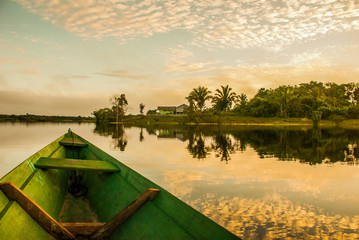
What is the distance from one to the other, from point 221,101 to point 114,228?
66.3 meters

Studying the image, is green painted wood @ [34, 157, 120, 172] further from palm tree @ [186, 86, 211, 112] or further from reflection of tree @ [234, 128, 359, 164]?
palm tree @ [186, 86, 211, 112]

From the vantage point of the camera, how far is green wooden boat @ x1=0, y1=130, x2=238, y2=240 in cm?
234

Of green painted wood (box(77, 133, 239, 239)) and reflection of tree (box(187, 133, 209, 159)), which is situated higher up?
green painted wood (box(77, 133, 239, 239))

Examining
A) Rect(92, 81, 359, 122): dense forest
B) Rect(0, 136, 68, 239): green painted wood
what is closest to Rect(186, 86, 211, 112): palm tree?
Rect(92, 81, 359, 122): dense forest

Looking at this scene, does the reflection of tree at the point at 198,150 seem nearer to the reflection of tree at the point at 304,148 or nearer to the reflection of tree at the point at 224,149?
the reflection of tree at the point at 224,149

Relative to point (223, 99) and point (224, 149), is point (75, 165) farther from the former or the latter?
point (223, 99)

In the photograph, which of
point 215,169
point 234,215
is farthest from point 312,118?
point 234,215

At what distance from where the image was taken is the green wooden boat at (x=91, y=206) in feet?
7.68

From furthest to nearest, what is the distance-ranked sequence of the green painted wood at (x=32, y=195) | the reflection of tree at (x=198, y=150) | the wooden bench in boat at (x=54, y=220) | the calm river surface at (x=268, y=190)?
the reflection of tree at (x=198, y=150), the calm river surface at (x=268, y=190), the wooden bench in boat at (x=54, y=220), the green painted wood at (x=32, y=195)

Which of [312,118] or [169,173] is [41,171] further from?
[312,118]

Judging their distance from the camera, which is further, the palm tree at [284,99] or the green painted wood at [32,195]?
the palm tree at [284,99]

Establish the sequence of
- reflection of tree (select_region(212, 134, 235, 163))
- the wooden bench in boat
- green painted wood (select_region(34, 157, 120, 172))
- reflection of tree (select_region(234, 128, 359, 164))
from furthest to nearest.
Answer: reflection of tree (select_region(212, 134, 235, 163)), reflection of tree (select_region(234, 128, 359, 164)), green painted wood (select_region(34, 157, 120, 172)), the wooden bench in boat

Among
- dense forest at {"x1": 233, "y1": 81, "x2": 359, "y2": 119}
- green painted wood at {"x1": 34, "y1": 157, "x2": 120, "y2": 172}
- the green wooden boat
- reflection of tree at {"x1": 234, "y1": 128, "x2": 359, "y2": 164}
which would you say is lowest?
reflection of tree at {"x1": 234, "y1": 128, "x2": 359, "y2": 164}

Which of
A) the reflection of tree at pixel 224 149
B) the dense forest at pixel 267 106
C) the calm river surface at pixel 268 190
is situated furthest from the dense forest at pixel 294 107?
the calm river surface at pixel 268 190
